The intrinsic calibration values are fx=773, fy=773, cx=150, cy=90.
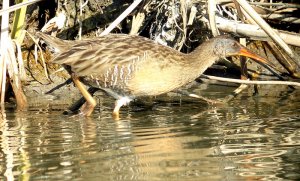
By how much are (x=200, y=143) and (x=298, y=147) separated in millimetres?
769

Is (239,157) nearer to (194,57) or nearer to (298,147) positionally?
(298,147)

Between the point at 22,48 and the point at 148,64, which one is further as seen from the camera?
the point at 22,48

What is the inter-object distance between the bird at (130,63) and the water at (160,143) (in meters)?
0.28

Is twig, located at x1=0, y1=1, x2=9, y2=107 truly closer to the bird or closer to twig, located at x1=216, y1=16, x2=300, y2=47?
the bird

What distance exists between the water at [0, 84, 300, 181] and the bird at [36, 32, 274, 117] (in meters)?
0.28

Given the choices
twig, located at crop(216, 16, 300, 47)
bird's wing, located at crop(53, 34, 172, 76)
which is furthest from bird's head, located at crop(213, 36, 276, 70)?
bird's wing, located at crop(53, 34, 172, 76)

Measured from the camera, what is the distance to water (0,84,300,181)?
202 inches

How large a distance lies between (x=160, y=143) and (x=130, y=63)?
175cm

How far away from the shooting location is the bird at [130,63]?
767 cm

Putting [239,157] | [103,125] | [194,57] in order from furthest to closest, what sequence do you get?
1. [194,57]
2. [103,125]
3. [239,157]

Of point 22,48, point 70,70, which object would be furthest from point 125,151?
point 22,48

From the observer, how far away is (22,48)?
9.52 metres

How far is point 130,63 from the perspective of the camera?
25.2 feet

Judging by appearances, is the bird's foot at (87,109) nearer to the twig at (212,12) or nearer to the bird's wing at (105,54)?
the bird's wing at (105,54)
